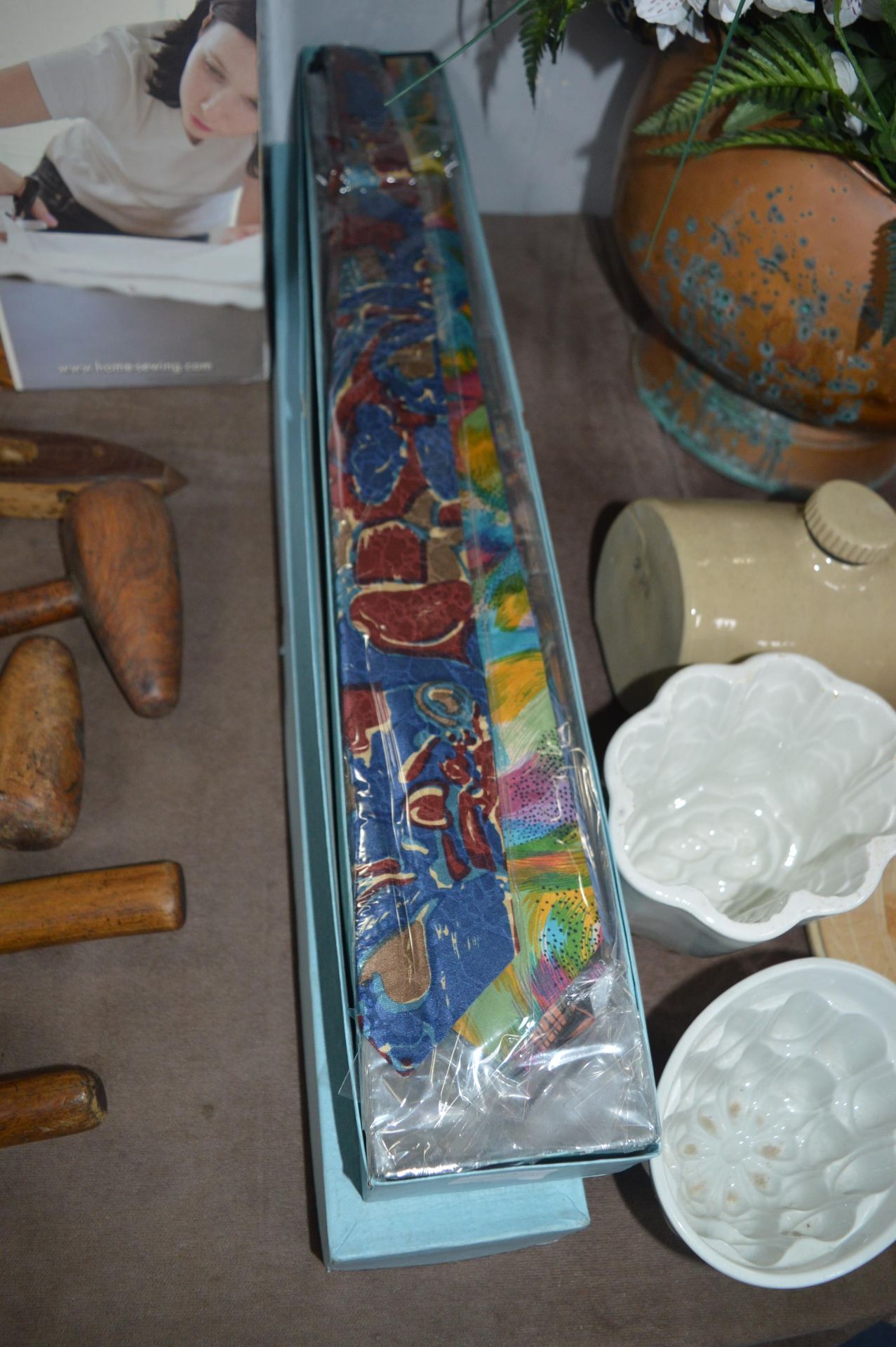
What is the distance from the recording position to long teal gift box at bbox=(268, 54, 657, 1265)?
0.49 metres

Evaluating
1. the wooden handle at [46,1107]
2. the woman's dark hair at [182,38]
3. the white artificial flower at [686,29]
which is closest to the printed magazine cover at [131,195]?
the woman's dark hair at [182,38]

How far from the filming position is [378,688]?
550 millimetres

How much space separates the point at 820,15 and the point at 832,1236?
1.93ft

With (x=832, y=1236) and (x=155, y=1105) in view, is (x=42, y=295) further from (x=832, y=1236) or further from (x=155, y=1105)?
(x=832, y=1236)

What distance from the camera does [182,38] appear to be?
586mm

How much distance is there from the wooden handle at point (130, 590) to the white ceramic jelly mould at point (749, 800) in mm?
257

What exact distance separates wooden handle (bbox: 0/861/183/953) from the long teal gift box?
71 millimetres

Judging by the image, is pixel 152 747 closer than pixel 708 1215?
No

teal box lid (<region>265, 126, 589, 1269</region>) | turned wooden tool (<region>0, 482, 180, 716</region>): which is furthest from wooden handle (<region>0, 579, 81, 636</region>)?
teal box lid (<region>265, 126, 589, 1269</region>)

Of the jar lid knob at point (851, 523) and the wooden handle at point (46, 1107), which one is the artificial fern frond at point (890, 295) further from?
the wooden handle at point (46, 1107)

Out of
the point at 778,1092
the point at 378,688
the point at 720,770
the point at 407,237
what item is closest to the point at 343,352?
the point at 407,237

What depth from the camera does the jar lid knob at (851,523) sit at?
594 millimetres

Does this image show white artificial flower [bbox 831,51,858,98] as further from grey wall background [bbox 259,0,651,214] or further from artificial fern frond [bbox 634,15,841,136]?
grey wall background [bbox 259,0,651,214]

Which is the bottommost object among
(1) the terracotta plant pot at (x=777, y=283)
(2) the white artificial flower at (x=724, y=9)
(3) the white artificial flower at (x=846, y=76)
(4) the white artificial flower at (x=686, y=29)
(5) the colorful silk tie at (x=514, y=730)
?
(5) the colorful silk tie at (x=514, y=730)
